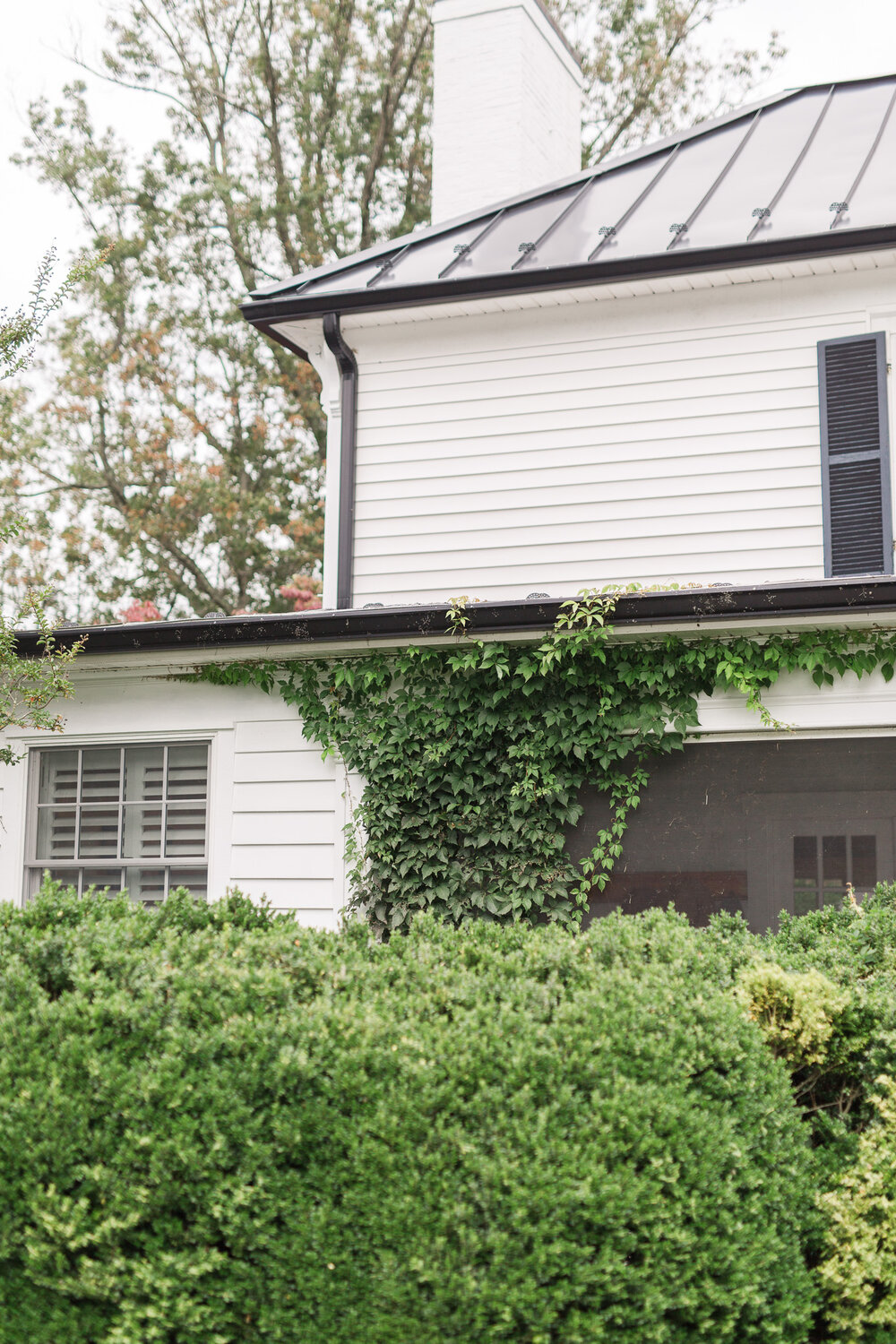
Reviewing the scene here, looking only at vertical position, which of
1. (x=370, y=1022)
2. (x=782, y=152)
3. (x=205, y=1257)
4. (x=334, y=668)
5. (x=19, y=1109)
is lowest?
(x=205, y=1257)

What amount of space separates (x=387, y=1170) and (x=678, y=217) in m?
7.09

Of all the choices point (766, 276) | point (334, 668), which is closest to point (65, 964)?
point (334, 668)

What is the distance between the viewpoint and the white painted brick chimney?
10.4 meters

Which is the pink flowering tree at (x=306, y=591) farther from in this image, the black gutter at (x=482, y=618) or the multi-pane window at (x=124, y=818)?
the black gutter at (x=482, y=618)

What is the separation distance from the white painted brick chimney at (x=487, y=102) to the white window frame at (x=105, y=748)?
5856 millimetres

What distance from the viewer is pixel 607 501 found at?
7.89 m

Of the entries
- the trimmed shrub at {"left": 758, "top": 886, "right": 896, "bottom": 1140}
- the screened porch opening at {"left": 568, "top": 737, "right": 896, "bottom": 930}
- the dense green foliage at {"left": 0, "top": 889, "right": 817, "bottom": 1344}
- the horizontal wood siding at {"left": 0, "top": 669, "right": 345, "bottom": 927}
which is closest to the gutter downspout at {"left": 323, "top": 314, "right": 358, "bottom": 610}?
the horizontal wood siding at {"left": 0, "top": 669, "right": 345, "bottom": 927}

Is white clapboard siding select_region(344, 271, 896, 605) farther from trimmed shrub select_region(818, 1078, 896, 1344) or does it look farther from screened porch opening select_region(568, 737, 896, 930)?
trimmed shrub select_region(818, 1078, 896, 1344)

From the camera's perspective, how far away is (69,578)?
20125mm

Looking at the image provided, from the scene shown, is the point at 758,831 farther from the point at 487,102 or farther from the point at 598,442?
the point at 487,102

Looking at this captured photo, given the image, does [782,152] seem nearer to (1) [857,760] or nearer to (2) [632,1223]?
(1) [857,760]

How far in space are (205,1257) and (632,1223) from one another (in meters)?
1.12

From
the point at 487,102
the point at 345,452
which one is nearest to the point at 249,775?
the point at 345,452

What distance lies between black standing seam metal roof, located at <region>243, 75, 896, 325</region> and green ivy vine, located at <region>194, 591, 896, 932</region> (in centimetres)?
284
